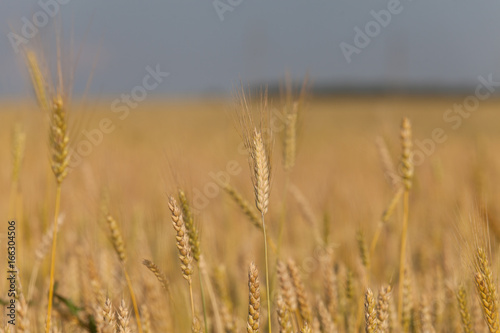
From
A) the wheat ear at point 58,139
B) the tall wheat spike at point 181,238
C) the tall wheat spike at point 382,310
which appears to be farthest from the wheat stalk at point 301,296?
the wheat ear at point 58,139

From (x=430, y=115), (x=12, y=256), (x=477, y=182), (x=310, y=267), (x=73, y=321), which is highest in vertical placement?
(x=430, y=115)

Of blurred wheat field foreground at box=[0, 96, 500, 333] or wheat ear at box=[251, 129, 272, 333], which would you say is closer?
wheat ear at box=[251, 129, 272, 333]

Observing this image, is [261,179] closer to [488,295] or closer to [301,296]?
[301,296]

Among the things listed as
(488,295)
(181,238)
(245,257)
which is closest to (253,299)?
(181,238)

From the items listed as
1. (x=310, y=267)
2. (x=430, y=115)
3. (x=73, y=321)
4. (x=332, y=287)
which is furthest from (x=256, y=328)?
(x=430, y=115)

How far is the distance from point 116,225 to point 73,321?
45 cm

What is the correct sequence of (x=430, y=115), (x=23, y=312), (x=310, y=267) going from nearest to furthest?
(x=23, y=312)
(x=310, y=267)
(x=430, y=115)

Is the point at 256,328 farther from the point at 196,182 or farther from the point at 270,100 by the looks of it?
the point at 196,182

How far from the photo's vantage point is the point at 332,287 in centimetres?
147

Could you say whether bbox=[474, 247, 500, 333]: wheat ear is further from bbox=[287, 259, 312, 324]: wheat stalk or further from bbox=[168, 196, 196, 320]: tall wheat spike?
bbox=[168, 196, 196, 320]: tall wheat spike

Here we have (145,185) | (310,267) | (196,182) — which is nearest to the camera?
(310,267)

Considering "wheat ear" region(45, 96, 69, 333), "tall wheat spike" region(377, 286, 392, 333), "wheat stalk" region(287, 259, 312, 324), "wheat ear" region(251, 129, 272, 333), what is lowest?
"tall wheat spike" region(377, 286, 392, 333)

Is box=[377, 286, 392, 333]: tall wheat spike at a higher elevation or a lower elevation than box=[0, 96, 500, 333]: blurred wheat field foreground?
lower

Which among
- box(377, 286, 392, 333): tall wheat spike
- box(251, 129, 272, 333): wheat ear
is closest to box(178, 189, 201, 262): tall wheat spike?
box(251, 129, 272, 333): wheat ear
